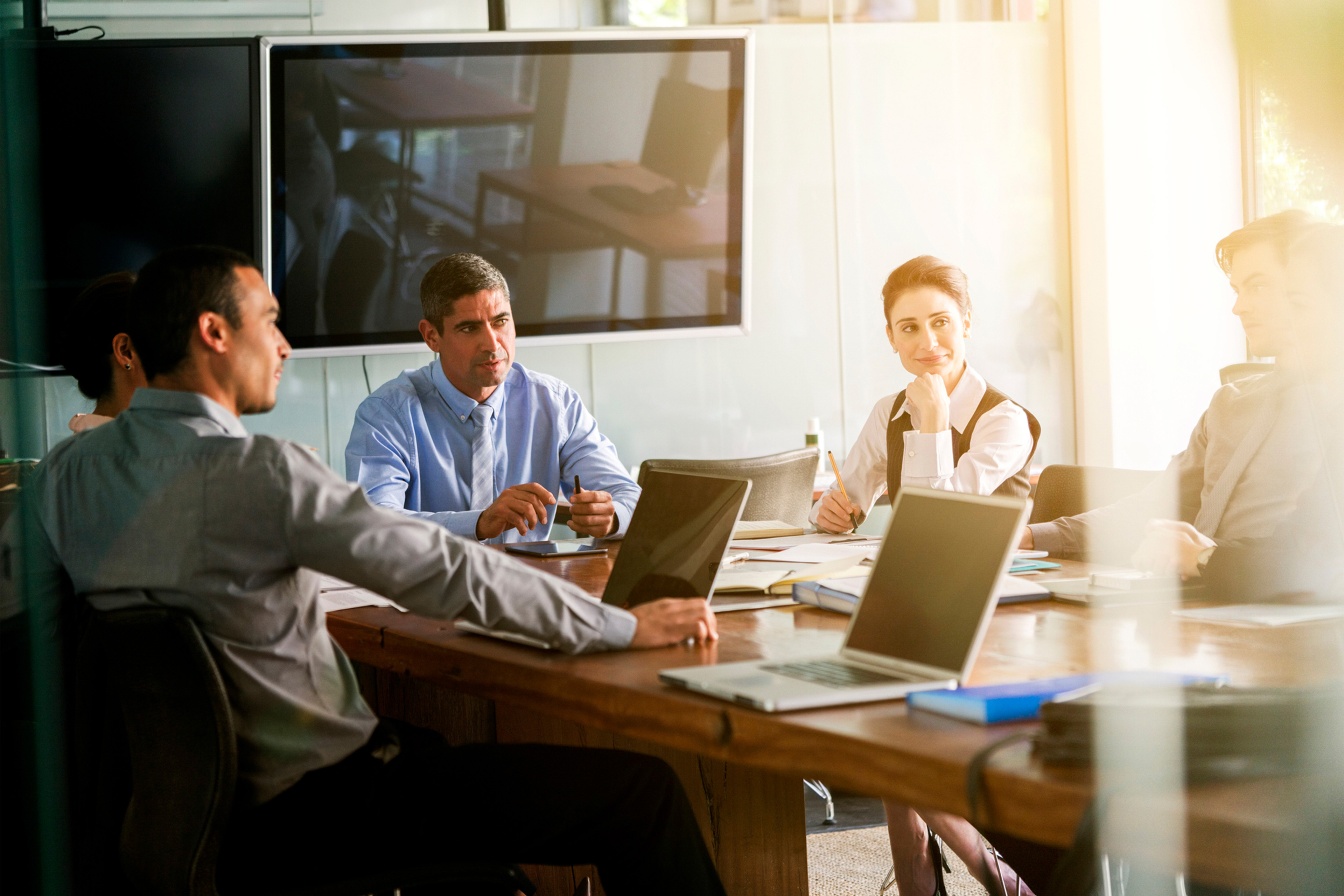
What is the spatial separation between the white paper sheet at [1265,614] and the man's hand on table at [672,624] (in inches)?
21.7

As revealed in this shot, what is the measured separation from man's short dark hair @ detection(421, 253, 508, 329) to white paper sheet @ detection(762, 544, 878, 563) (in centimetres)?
97

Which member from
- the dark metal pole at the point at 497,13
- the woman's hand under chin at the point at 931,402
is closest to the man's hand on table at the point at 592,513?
the woman's hand under chin at the point at 931,402

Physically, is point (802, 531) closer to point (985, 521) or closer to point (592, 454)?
point (592, 454)

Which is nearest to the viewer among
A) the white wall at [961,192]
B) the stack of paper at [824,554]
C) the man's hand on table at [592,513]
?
the stack of paper at [824,554]

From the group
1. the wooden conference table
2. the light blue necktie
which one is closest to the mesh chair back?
the wooden conference table

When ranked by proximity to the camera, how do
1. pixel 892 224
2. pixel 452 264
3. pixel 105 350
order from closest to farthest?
pixel 105 350
pixel 452 264
pixel 892 224

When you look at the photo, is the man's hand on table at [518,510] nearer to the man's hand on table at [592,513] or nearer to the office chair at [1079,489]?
the man's hand on table at [592,513]

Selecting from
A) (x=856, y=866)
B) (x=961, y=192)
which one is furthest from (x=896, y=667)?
(x=961, y=192)

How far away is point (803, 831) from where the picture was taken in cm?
193

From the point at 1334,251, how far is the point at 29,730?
1.25 meters

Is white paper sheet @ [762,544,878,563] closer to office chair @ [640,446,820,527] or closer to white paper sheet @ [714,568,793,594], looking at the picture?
white paper sheet @ [714,568,793,594]

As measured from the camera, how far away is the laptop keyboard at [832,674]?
3.57ft

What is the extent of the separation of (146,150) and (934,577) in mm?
2896

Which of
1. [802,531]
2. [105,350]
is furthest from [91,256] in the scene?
[802,531]
